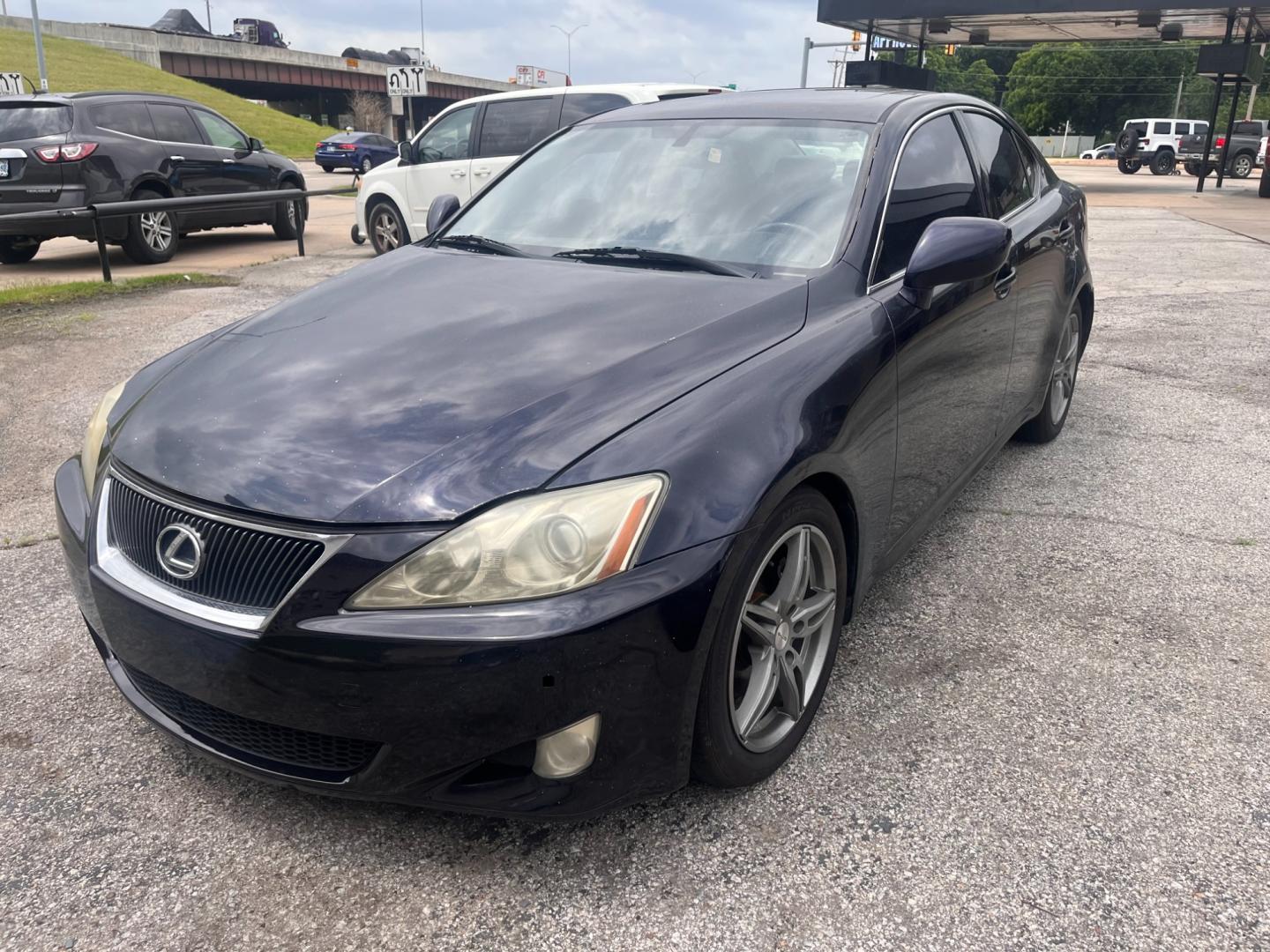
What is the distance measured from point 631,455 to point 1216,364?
20.0 ft

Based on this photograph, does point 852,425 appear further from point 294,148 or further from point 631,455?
point 294,148

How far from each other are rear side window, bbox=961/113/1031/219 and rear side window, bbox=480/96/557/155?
6.31 metres

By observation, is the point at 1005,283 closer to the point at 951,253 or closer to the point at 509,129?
the point at 951,253

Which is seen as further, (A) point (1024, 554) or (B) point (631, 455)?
(A) point (1024, 554)

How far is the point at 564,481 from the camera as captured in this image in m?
1.99

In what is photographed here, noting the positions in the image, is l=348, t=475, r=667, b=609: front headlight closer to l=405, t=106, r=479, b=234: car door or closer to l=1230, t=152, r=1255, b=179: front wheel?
l=405, t=106, r=479, b=234: car door

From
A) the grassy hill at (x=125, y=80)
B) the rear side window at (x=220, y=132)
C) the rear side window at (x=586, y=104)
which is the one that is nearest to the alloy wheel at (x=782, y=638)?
the rear side window at (x=586, y=104)

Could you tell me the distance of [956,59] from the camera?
331ft

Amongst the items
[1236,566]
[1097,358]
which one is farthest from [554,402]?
[1097,358]

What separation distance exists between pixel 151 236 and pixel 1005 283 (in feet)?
33.5

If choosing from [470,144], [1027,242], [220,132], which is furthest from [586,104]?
[1027,242]

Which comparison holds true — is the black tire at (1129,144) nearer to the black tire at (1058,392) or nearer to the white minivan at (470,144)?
the white minivan at (470,144)

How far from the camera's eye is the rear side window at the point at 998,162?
3900 millimetres

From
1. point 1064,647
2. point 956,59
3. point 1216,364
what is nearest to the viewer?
point 1064,647
